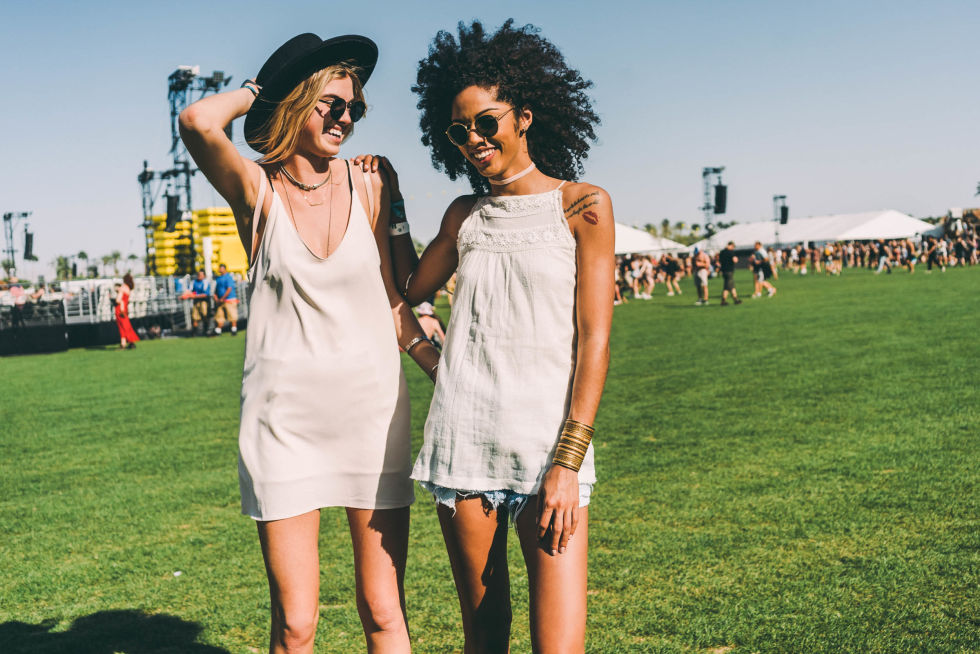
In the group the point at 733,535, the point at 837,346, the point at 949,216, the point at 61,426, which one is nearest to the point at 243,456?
the point at 733,535

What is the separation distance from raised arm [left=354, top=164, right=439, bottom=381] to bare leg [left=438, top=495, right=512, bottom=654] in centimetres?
50

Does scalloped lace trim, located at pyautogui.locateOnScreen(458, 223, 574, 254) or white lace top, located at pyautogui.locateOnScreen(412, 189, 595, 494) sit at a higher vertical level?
scalloped lace trim, located at pyautogui.locateOnScreen(458, 223, 574, 254)

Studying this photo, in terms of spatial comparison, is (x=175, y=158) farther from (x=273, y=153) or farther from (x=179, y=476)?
(x=273, y=153)

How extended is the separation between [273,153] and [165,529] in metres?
3.95

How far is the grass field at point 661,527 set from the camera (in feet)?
12.8

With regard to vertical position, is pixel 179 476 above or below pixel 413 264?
below

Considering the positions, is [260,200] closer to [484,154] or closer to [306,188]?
[306,188]

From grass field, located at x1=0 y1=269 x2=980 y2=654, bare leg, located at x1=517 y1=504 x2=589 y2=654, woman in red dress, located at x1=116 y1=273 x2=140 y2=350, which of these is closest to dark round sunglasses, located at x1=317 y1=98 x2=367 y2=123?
bare leg, located at x1=517 y1=504 x2=589 y2=654

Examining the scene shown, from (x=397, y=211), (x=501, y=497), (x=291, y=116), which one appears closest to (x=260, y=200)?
(x=291, y=116)

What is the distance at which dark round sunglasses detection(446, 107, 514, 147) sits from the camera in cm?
242

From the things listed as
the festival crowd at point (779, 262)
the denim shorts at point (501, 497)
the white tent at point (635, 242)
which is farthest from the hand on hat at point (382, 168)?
the white tent at point (635, 242)

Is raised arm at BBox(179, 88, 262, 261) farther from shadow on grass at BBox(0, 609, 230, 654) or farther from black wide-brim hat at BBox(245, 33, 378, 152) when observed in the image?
shadow on grass at BBox(0, 609, 230, 654)

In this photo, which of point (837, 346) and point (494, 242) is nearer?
point (494, 242)

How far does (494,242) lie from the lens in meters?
2.38
